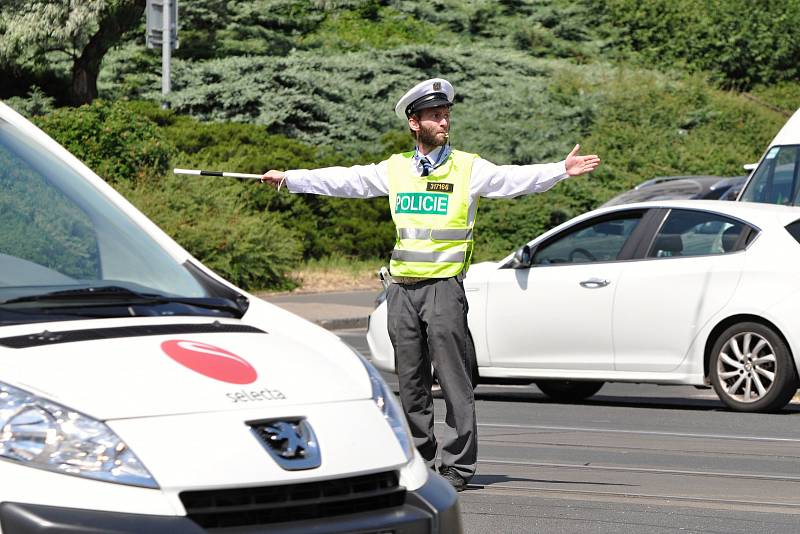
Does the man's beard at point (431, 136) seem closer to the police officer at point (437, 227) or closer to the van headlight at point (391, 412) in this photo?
the police officer at point (437, 227)

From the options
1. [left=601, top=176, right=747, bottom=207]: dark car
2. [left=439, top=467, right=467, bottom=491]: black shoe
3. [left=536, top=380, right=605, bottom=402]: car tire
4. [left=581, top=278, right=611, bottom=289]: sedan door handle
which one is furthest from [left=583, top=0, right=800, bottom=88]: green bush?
[left=439, top=467, right=467, bottom=491]: black shoe

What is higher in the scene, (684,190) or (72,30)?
(684,190)

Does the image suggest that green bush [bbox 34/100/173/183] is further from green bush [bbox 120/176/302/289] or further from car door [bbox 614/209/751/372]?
car door [bbox 614/209/751/372]

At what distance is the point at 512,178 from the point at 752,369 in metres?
4.40

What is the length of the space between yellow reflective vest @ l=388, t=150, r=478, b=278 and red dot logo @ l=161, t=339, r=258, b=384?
3.45 m

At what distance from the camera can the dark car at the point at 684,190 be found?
2127cm

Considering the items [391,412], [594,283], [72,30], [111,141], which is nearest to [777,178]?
[594,283]

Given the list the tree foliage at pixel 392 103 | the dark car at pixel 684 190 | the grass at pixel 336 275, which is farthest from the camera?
the grass at pixel 336 275

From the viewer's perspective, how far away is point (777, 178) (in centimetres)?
1628

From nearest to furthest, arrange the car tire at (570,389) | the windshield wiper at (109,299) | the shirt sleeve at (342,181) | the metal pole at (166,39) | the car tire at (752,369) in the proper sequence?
the windshield wiper at (109,299), the shirt sleeve at (342,181), the car tire at (752,369), the car tire at (570,389), the metal pole at (166,39)

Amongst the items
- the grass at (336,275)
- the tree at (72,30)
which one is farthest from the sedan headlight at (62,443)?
the tree at (72,30)

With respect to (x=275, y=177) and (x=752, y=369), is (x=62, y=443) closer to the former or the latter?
(x=275, y=177)

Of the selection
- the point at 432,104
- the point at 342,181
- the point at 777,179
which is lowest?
the point at 777,179

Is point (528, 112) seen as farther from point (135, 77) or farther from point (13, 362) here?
point (13, 362)
